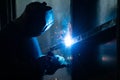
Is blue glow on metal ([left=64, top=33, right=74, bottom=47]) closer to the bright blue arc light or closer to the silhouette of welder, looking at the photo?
the bright blue arc light

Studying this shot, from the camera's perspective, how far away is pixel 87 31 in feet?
6.25

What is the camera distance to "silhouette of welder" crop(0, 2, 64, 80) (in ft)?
6.37

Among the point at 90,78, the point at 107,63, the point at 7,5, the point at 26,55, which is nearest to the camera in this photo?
the point at 107,63

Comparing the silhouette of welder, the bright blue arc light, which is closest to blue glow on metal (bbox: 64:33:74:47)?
the bright blue arc light

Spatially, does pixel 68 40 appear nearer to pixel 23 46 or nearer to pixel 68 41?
pixel 68 41

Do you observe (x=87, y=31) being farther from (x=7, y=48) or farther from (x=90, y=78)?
(x=7, y=48)

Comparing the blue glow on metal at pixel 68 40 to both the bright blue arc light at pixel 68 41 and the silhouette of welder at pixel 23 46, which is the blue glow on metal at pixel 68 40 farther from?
the silhouette of welder at pixel 23 46

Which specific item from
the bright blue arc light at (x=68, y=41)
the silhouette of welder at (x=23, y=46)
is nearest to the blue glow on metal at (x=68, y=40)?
the bright blue arc light at (x=68, y=41)

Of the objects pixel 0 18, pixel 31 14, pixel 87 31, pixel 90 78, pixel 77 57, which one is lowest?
pixel 90 78

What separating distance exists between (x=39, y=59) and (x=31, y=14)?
330 millimetres

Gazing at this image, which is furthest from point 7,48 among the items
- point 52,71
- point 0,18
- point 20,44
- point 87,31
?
point 0,18

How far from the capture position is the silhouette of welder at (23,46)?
6.37 ft

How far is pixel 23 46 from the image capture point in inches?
79.4

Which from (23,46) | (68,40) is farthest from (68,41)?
(23,46)
